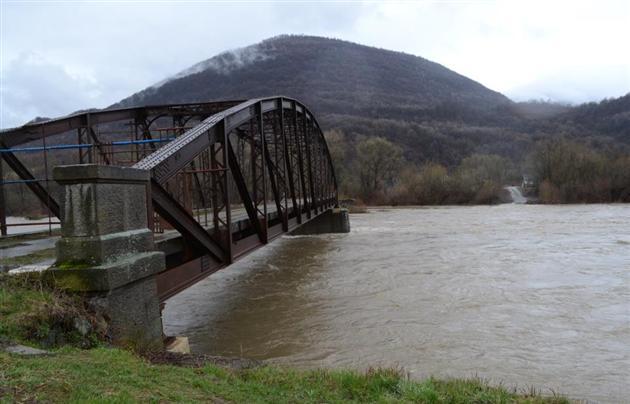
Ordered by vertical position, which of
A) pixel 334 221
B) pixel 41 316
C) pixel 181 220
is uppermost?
pixel 181 220

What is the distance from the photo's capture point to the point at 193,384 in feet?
15.0

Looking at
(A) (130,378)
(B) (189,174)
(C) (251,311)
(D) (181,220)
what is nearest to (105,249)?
(A) (130,378)

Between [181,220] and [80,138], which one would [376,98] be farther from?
[181,220]

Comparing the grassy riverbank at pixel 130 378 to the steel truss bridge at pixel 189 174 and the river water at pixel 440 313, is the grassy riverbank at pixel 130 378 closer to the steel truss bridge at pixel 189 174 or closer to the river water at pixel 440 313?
the steel truss bridge at pixel 189 174

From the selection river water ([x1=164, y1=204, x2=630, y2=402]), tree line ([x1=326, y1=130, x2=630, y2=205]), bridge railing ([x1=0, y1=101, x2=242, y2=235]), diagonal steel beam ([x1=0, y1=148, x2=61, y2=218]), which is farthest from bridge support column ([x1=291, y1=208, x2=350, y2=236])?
tree line ([x1=326, y1=130, x2=630, y2=205])

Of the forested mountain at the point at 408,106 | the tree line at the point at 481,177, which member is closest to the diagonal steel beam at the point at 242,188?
the tree line at the point at 481,177

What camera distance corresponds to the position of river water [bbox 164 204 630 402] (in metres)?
8.61

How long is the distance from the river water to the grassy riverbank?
2895 millimetres

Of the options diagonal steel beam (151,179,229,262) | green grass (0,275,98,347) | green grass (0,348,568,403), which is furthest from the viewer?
diagonal steel beam (151,179,229,262)

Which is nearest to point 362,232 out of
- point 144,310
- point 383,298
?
point 383,298

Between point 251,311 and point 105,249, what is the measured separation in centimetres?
776

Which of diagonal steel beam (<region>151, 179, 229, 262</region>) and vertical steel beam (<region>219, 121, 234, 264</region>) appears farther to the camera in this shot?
vertical steel beam (<region>219, 121, 234, 264</region>)

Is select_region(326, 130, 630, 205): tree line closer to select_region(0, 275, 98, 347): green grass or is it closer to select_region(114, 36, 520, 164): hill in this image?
select_region(114, 36, 520, 164): hill

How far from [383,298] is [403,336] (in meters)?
3.49
